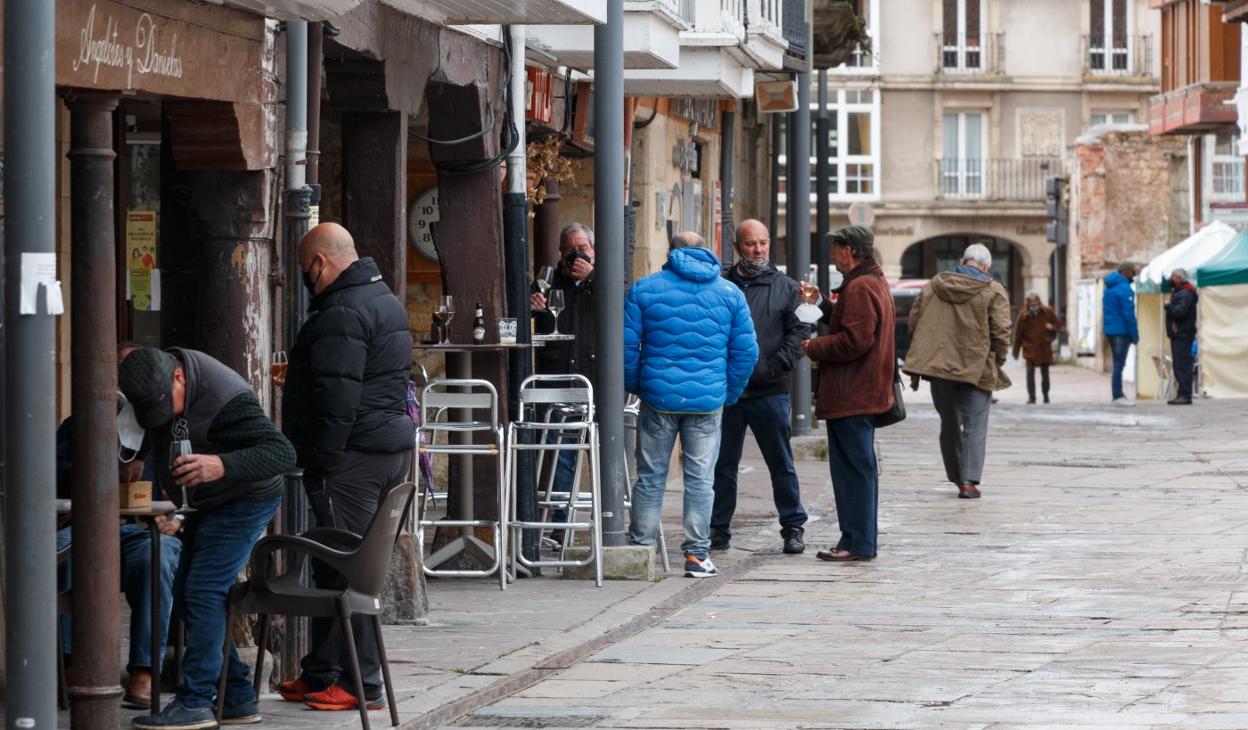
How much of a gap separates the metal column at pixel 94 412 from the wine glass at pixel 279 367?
6.87 ft

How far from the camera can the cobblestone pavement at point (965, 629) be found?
8750 millimetres

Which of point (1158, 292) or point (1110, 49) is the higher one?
point (1110, 49)

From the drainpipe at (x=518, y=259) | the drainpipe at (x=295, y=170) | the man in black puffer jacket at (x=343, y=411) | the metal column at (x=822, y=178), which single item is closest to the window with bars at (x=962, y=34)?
the metal column at (x=822, y=178)

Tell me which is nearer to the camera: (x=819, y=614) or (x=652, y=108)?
(x=819, y=614)

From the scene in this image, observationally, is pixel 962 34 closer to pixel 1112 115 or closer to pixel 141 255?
pixel 1112 115

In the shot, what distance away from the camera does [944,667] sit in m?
9.78

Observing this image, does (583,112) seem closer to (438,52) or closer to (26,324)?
(438,52)

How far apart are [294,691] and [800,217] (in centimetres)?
1609

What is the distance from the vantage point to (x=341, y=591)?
327 inches

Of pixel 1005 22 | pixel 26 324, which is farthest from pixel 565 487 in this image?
pixel 1005 22

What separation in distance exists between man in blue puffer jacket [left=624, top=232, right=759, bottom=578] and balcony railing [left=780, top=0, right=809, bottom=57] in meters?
10.2

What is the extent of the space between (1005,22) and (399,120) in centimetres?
5543

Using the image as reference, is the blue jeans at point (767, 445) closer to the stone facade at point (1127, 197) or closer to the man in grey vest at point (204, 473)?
the man in grey vest at point (204, 473)

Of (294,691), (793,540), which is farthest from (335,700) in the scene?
(793,540)
